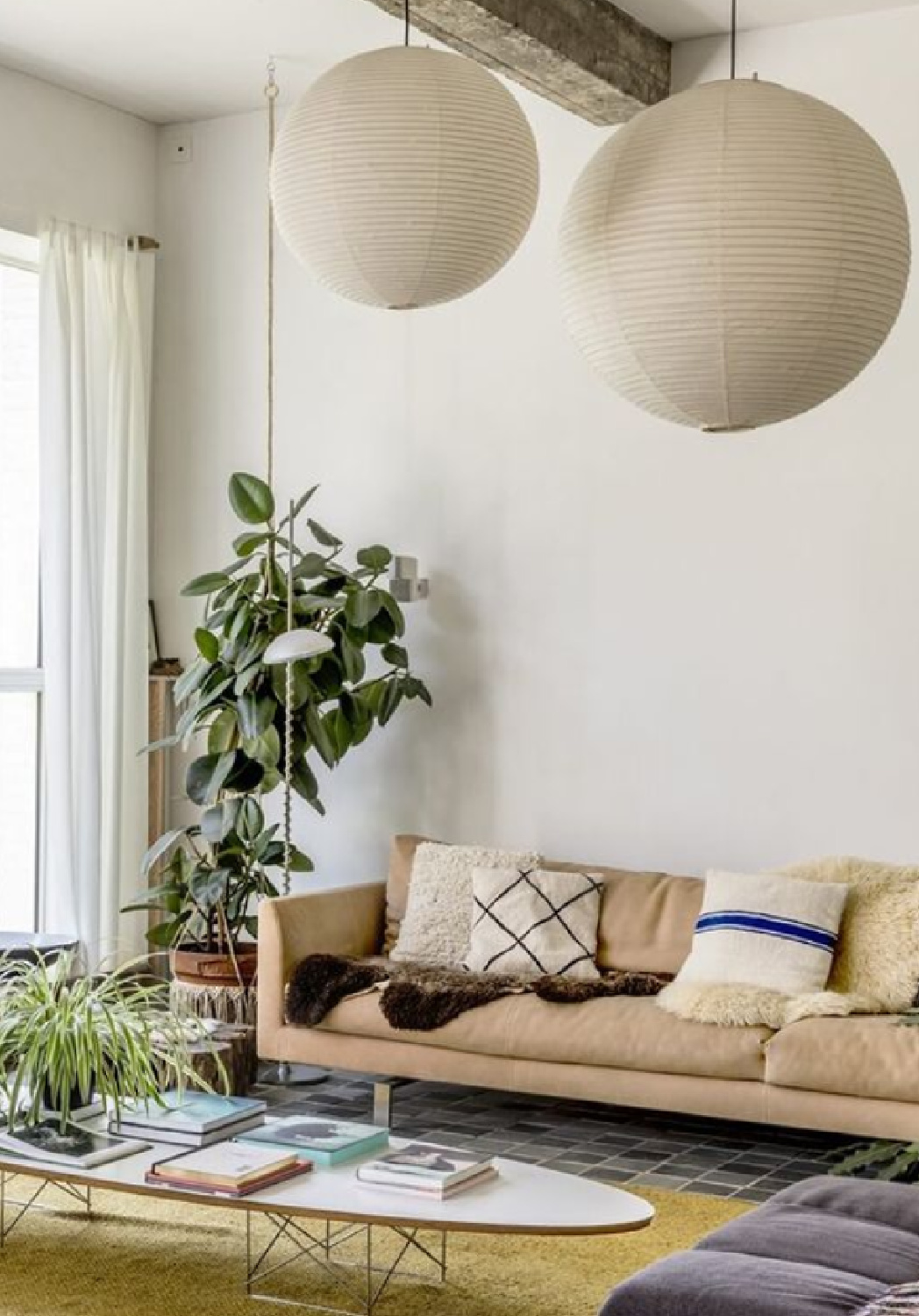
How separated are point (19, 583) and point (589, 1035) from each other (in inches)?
110

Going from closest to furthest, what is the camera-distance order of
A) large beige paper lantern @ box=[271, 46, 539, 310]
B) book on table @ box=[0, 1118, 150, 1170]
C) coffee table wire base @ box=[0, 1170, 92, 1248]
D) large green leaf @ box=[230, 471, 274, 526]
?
large beige paper lantern @ box=[271, 46, 539, 310] < book on table @ box=[0, 1118, 150, 1170] < coffee table wire base @ box=[0, 1170, 92, 1248] < large green leaf @ box=[230, 471, 274, 526]

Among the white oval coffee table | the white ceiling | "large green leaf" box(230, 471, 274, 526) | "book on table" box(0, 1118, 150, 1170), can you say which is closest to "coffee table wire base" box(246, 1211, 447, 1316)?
the white oval coffee table

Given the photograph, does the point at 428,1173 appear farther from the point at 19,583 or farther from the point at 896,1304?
the point at 19,583

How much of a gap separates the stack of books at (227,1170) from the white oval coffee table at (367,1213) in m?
0.02

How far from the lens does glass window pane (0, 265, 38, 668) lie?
638 cm

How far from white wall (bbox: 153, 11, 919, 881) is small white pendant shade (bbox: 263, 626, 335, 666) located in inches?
31.8

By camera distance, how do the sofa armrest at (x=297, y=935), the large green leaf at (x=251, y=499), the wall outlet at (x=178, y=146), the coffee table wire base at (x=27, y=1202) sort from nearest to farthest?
the coffee table wire base at (x=27, y=1202) → the sofa armrest at (x=297, y=935) → the large green leaf at (x=251, y=499) → the wall outlet at (x=178, y=146)

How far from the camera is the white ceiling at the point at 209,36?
5.33 metres

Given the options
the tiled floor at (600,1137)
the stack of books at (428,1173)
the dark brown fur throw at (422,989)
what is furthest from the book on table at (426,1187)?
the dark brown fur throw at (422,989)

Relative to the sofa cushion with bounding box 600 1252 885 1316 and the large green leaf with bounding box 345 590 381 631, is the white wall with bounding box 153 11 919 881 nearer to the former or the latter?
the large green leaf with bounding box 345 590 381 631

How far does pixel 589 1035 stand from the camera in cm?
473

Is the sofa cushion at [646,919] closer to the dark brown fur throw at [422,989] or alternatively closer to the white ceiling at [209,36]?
the dark brown fur throw at [422,989]

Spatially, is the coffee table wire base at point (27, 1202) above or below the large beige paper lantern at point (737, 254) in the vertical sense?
below

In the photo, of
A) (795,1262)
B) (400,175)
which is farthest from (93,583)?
(795,1262)
